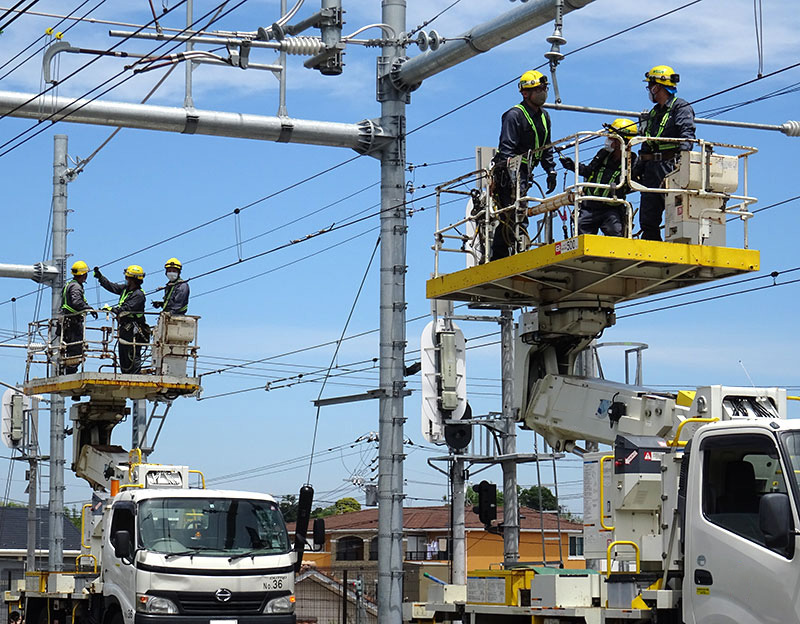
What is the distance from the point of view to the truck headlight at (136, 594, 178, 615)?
15797 mm

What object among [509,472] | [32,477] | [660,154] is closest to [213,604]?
[509,472]

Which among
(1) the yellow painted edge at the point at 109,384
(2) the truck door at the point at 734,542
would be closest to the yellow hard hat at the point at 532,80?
(2) the truck door at the point at 734,542

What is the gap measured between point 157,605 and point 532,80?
783 cm

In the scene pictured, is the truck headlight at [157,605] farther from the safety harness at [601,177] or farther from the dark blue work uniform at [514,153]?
the safety harness at [601,177]

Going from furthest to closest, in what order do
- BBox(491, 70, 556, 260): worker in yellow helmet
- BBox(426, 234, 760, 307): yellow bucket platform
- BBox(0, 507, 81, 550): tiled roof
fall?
BBox(0, 507, 81, 550): tiled roof → BBox(491, 70, 556, 260): worker in yellow helmet → BBox(426, 234, 760, 307): yellow bucket platform

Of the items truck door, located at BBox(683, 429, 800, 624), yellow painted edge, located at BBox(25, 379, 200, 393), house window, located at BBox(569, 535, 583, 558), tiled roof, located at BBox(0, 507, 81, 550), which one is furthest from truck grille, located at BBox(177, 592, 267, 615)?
tiled roof, located at BBox(0, 507, 81, 550)

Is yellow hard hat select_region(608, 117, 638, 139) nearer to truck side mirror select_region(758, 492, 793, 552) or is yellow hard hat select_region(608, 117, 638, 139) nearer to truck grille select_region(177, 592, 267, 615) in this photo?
truck side mirror select_region(758, 492, 793, 552)

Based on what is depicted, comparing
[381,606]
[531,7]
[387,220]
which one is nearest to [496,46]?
[531,7]

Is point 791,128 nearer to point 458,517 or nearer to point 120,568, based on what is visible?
point 458,517

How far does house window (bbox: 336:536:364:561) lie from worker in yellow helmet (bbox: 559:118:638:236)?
149 ft

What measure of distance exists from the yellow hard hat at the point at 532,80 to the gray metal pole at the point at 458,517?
7.18m

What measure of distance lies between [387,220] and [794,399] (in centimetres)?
799

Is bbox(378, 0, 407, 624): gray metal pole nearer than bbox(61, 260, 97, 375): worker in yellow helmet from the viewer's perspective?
Yes

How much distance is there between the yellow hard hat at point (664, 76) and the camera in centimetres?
1273
